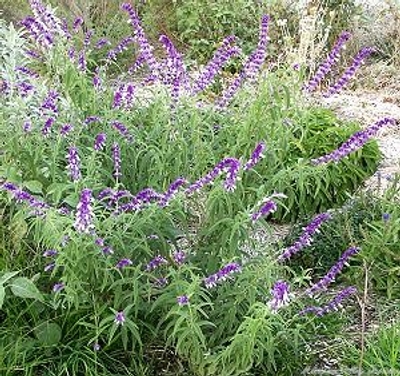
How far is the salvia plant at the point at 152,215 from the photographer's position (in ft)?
8.53

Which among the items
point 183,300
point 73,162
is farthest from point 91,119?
point 183,300

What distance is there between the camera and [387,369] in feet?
10.2

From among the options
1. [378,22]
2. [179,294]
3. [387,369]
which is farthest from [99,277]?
[378,22]

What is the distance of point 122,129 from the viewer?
310 centimetres

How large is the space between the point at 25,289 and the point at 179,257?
1.85ft

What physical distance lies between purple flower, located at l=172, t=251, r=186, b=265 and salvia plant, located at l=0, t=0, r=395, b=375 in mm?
13

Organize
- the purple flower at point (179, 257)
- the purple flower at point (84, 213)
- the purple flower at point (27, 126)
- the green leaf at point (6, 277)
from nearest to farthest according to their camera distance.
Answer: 1. the purple flower at point (84, 213)
2. the green leaf at point (6, 277)
3. the purple flower at point (179, 257)
4. the purple flower at point (27, 126)

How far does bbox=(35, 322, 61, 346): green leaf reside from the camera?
114 inches

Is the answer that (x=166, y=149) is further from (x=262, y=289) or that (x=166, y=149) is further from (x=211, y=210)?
(x=262, y=289)

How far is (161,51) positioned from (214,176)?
6.16 metres

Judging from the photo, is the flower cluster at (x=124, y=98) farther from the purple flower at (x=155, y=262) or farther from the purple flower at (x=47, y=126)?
the purple flower at (x=155, y=262)

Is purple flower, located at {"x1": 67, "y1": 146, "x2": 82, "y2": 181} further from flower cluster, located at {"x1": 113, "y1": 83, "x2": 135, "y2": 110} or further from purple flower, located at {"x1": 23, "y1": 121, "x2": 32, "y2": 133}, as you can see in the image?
flower cluster, located at {"x1": 113, "y1": 83, "x2": 135, "y2": 110}

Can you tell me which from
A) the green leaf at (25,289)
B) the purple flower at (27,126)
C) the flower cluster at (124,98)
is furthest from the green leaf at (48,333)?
the flower cluster at (124,98)

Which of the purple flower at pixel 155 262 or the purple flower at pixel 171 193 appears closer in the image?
the purple flower at pixel 171 193
